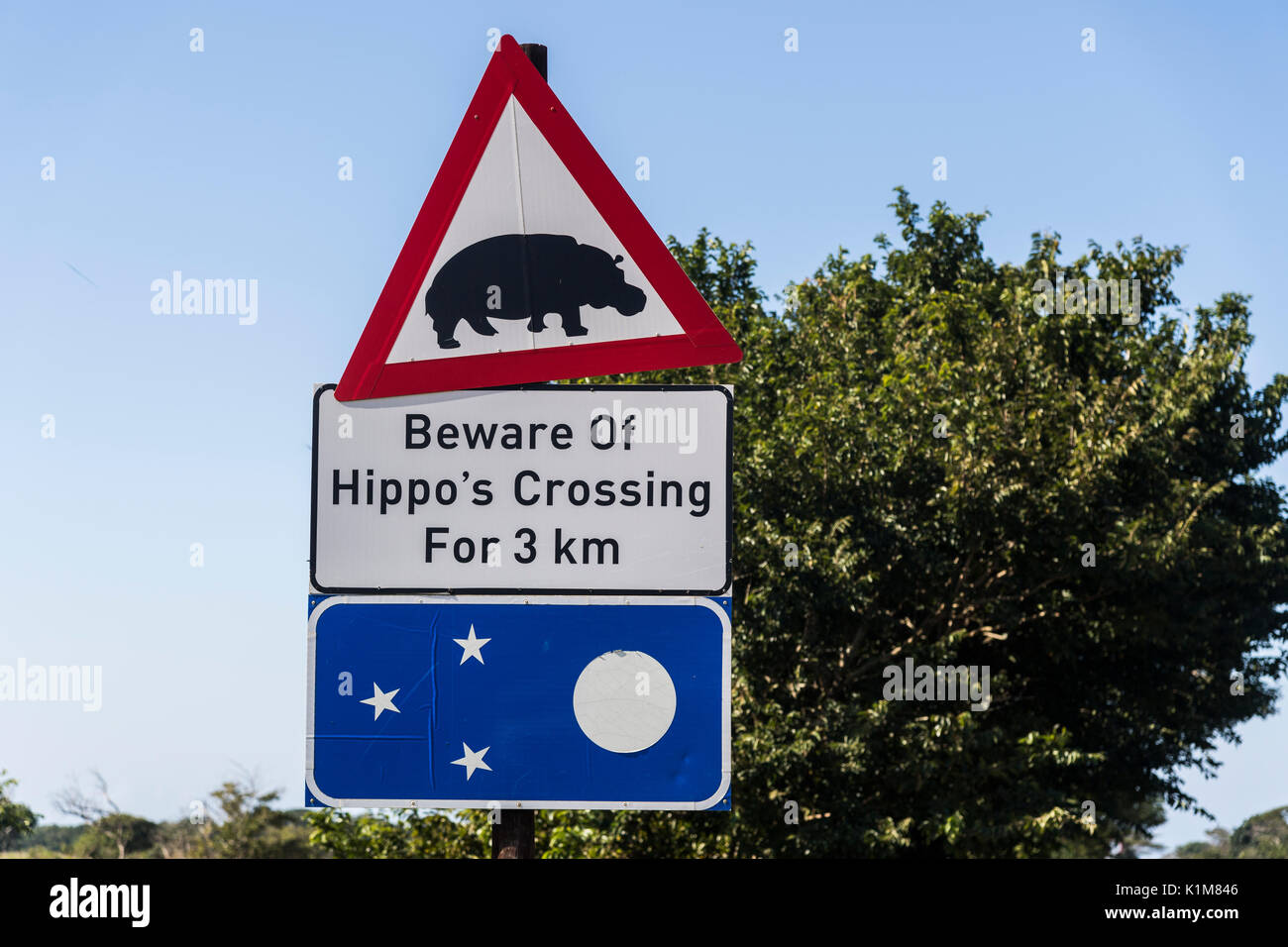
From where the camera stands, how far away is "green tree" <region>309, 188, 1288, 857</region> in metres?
15.6

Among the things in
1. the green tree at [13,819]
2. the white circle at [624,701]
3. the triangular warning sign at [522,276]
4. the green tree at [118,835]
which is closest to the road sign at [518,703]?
the white circle at [624,701]

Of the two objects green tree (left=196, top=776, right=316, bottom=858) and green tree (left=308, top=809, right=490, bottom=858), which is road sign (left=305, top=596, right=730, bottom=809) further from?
green tree (left=196, top=776, right=316, bottom=858)

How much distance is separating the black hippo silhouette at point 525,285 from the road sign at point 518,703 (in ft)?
1.87

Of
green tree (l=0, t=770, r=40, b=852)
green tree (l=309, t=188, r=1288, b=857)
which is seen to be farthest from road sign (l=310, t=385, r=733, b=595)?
green tree (l=0, t=770, r=40, b=852)

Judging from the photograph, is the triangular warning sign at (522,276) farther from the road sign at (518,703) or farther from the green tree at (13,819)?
the green tree at (13,819)

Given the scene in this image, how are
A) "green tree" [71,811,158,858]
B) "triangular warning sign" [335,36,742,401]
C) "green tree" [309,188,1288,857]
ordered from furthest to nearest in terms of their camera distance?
Result: "green tree" [71,811,158,858] < "green tree" [309,188,1288,857] < "triangular warning sign" [335,36,742,401]

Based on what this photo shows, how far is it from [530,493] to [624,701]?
1.47 feet

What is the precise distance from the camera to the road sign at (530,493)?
2.56m

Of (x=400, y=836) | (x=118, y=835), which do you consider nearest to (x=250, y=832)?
(x=118, y=835)

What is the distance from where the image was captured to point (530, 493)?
260cm

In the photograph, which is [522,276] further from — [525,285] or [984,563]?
[984,563]

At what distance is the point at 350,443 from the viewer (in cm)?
261
